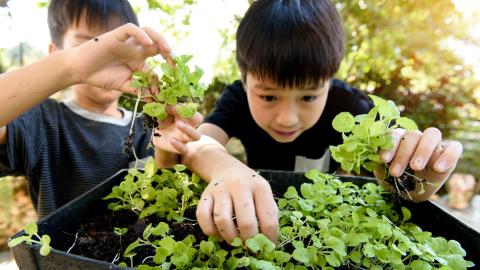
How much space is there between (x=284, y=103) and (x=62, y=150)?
627 millimetres

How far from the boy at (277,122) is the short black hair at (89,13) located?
0.36m

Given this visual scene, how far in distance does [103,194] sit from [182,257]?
0.91ft

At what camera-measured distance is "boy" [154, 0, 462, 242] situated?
0.42 m

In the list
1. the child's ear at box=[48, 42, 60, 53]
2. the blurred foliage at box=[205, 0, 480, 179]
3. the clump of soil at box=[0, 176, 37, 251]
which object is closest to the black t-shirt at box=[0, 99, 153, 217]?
the child's ear at box=[48, 42, 60, 53]

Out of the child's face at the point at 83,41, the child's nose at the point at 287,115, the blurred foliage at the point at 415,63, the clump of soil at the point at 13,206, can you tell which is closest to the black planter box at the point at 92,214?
the child's nose at the point at 287,115

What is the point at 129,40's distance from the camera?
54cm

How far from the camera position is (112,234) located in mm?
481

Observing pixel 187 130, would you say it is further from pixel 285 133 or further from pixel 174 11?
pixel 174 11

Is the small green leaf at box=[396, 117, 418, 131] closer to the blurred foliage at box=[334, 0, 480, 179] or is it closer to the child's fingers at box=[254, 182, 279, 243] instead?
the child's fingers at box=[254, 182, 279, 243]

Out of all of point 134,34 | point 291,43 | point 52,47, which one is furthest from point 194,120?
point 52,47

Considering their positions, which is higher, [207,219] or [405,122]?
[405,122]

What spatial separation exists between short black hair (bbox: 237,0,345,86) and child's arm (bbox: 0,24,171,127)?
0.34 m

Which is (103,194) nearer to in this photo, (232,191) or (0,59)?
(232,191)

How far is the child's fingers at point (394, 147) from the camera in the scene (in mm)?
445
